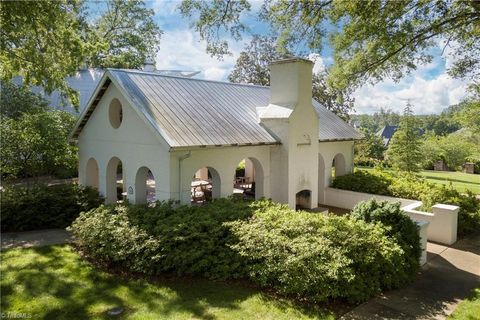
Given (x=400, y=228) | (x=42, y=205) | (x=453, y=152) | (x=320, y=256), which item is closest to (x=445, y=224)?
(x=400, y=228)

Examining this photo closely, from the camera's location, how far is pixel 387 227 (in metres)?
9.96

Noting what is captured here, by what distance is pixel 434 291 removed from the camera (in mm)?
9273

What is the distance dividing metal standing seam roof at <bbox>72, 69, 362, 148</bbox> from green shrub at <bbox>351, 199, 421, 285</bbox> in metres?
5.53

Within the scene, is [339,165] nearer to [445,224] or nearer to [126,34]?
[445,224]

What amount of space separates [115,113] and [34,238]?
5.64 m

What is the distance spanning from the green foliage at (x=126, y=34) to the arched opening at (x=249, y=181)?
13242 millimetres

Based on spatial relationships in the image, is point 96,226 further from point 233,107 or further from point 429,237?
point 429,237

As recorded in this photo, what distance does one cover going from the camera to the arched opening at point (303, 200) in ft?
55.3

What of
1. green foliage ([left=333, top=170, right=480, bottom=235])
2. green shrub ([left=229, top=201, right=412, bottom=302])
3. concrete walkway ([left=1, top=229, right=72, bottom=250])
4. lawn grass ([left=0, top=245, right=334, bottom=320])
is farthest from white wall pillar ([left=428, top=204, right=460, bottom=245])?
concrete walkway ([left=1, top=229, right=72, bottom=250])

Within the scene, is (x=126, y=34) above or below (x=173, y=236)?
above

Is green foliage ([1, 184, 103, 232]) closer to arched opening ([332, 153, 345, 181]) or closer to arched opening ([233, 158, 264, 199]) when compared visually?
arched opening ([233, 158, 264, 199])

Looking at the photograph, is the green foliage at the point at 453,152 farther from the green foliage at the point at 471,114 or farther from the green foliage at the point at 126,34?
the green foliage at the point at 126,34

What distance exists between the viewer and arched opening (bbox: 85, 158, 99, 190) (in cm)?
1685

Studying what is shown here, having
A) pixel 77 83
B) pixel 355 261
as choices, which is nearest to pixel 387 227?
pixel 355 261
